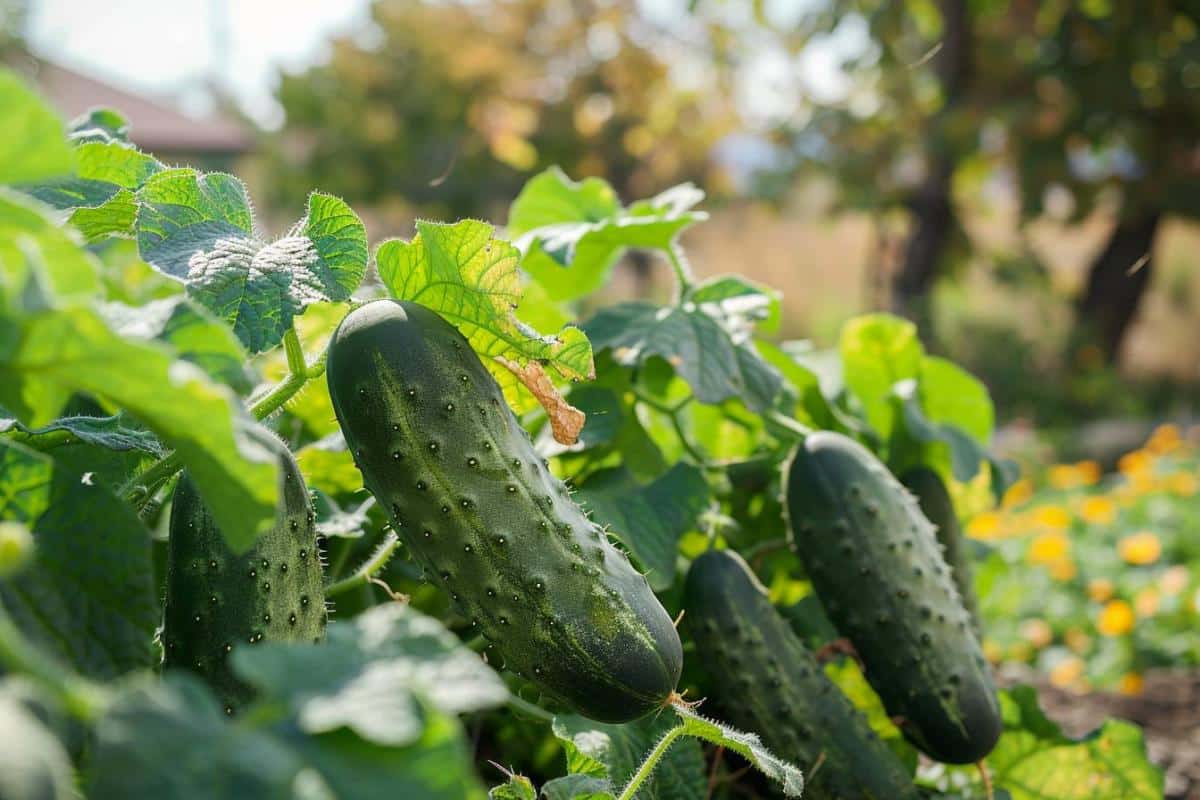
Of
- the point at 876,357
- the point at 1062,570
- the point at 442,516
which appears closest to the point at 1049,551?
the point at 1062,570

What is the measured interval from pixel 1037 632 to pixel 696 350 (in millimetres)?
2853

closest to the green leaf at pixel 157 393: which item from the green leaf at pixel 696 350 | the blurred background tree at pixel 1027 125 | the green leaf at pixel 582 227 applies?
the green leaf at pixel 696 350

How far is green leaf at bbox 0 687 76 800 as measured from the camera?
1.85ft

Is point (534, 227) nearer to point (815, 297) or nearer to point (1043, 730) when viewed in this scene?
point (1043, 730)

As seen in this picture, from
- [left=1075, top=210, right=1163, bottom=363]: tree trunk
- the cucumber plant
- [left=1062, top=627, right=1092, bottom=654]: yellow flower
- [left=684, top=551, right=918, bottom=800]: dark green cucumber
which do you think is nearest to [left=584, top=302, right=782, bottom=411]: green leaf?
the cucumber plant

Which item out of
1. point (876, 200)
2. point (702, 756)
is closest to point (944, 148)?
point (876, 200)

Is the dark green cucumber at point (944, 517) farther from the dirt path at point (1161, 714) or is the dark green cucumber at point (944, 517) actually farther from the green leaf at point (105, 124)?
the green leaf at point (105, 124)

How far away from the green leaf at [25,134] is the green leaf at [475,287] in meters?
0.63

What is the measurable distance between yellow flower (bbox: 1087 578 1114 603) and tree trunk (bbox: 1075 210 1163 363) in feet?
22.2

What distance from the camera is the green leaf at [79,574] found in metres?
0.95

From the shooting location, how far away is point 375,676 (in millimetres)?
695

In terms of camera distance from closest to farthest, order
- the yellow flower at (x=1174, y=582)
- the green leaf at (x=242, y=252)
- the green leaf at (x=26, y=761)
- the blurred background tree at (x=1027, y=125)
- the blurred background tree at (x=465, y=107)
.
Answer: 1. the green leaf at (x=26, y=761)
2. the green leaf at (x=242, y=252)
3. the yellow flower at (x=1174, y=582)
4. the blurred background tree at (x=1027, y=125)
5. the blurred background tree at (x=465, y=107)

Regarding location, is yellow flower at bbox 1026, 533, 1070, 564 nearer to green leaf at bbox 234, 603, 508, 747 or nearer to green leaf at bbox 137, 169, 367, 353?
green leaf at bbox 137, 169, 367, 353

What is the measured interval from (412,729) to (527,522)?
0.71 meters
